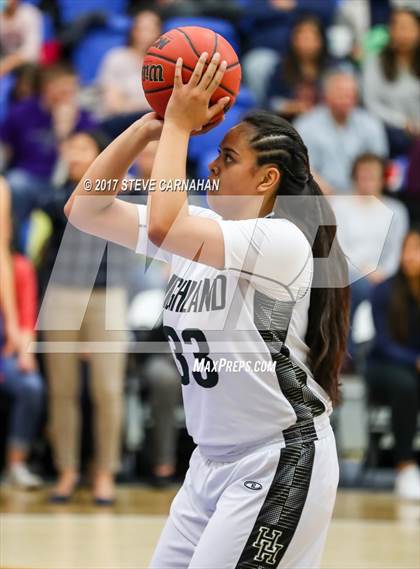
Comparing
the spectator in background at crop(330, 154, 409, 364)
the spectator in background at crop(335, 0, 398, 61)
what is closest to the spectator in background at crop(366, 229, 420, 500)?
the spectator in background at crop(330, 154, 409, 364)

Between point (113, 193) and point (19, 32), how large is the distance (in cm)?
716

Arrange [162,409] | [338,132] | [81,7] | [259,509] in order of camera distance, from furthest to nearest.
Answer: [81,7] → [338,132] → [162,409] → [259,509]

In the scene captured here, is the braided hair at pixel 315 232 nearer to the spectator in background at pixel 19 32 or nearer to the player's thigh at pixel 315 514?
the player's thigh at pixel 315 514

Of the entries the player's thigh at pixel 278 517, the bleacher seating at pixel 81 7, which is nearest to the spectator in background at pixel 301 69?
the bleacher seating at pixel 81 7

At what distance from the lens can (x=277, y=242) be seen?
2.96m

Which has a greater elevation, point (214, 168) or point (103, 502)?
point (214, 168)

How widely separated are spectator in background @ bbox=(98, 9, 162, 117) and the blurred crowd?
0.01 m

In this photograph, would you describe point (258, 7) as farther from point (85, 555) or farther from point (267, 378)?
point (267, 378)

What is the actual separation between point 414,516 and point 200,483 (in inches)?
141

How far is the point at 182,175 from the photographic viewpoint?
2.84m

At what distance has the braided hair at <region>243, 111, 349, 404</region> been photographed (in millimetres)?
3076

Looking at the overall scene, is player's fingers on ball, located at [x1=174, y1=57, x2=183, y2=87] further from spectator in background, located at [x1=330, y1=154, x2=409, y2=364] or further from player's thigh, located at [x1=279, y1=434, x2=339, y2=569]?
spectator in background, located at [x1=330, y1=154, x2=409, y2=364]

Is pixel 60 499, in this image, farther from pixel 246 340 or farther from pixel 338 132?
pixel 246 340

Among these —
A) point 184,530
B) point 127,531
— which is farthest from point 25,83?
point 184,530
